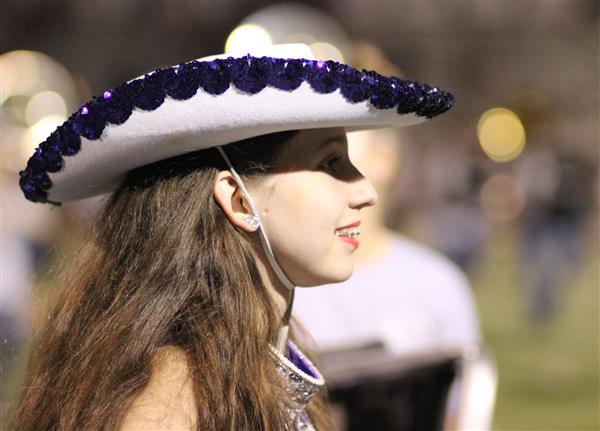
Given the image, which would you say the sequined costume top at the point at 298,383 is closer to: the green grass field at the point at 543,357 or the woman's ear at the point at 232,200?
the woman's ear at the point at 232,200

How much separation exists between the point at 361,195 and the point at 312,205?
0.11m

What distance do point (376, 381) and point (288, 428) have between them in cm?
114

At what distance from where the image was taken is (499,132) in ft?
90.7

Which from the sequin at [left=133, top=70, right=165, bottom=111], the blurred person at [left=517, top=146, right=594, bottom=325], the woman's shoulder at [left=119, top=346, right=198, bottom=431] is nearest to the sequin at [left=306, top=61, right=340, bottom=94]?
the sequin at [left=133, top=70, right=165, bottom=111]

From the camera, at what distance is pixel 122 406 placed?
1.67 m

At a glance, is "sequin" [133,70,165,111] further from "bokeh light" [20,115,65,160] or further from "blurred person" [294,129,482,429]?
"bokeh light" [20,115,65,160]

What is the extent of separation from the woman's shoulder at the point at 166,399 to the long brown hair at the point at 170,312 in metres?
0.02

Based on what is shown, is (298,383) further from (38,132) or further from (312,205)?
(38,132)

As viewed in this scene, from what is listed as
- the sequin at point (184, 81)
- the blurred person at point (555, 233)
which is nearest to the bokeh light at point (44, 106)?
the blurred person at point (555, 233)

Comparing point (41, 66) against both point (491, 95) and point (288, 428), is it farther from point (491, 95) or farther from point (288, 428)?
point (491, 95)

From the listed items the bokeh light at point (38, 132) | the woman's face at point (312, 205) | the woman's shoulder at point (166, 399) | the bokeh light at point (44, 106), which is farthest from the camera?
the bokeh light at point (44, 106)

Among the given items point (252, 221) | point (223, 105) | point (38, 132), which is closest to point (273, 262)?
point (252, 221)

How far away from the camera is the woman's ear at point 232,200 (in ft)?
6.16

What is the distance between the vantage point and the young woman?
172cm
